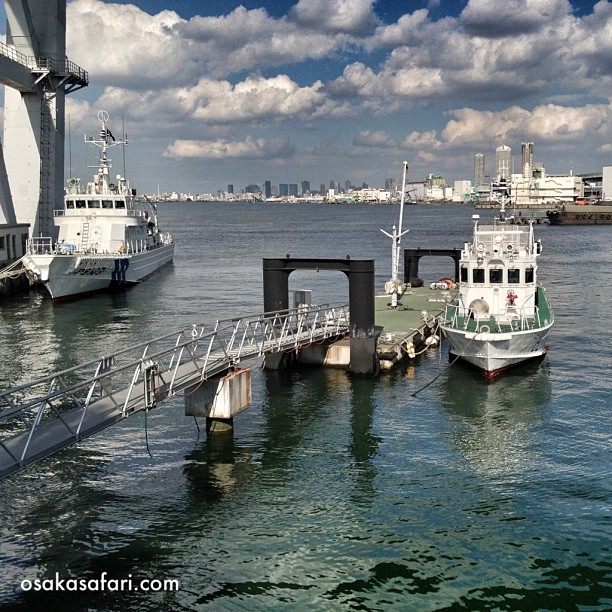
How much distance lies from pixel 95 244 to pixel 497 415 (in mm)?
46699

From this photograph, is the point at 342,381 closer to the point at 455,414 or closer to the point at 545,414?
the point at 455,414

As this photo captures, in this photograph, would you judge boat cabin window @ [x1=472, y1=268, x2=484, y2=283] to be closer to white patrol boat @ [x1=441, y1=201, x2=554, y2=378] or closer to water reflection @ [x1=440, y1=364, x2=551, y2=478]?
white patrol boat @ [x1=441, y1=201, x2=554, y2=378]

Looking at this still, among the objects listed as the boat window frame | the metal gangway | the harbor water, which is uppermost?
the boat window frame

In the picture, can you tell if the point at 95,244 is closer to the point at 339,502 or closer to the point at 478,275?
the point at 478,275

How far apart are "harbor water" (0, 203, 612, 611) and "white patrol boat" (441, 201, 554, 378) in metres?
1.30

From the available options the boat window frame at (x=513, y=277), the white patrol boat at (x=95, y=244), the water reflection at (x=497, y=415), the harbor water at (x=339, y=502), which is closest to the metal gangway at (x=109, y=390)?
the harbor water at (x=339, y=502)

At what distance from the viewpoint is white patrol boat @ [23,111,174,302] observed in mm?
55688

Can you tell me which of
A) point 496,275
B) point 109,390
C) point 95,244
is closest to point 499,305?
point 496,275

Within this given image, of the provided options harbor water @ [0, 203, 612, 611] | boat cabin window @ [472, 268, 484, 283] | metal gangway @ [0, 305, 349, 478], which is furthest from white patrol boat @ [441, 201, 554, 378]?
metal gangway @ [0, 305, 349, 478]

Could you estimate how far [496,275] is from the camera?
35344 mm

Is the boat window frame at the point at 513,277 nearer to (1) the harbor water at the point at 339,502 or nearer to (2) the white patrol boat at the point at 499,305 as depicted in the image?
(2) the white patrol boat at the point at 499,305

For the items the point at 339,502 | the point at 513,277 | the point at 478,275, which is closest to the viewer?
the point at 339,502

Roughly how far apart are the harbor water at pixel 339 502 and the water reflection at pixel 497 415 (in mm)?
104

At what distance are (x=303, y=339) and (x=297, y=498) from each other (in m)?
12.0
